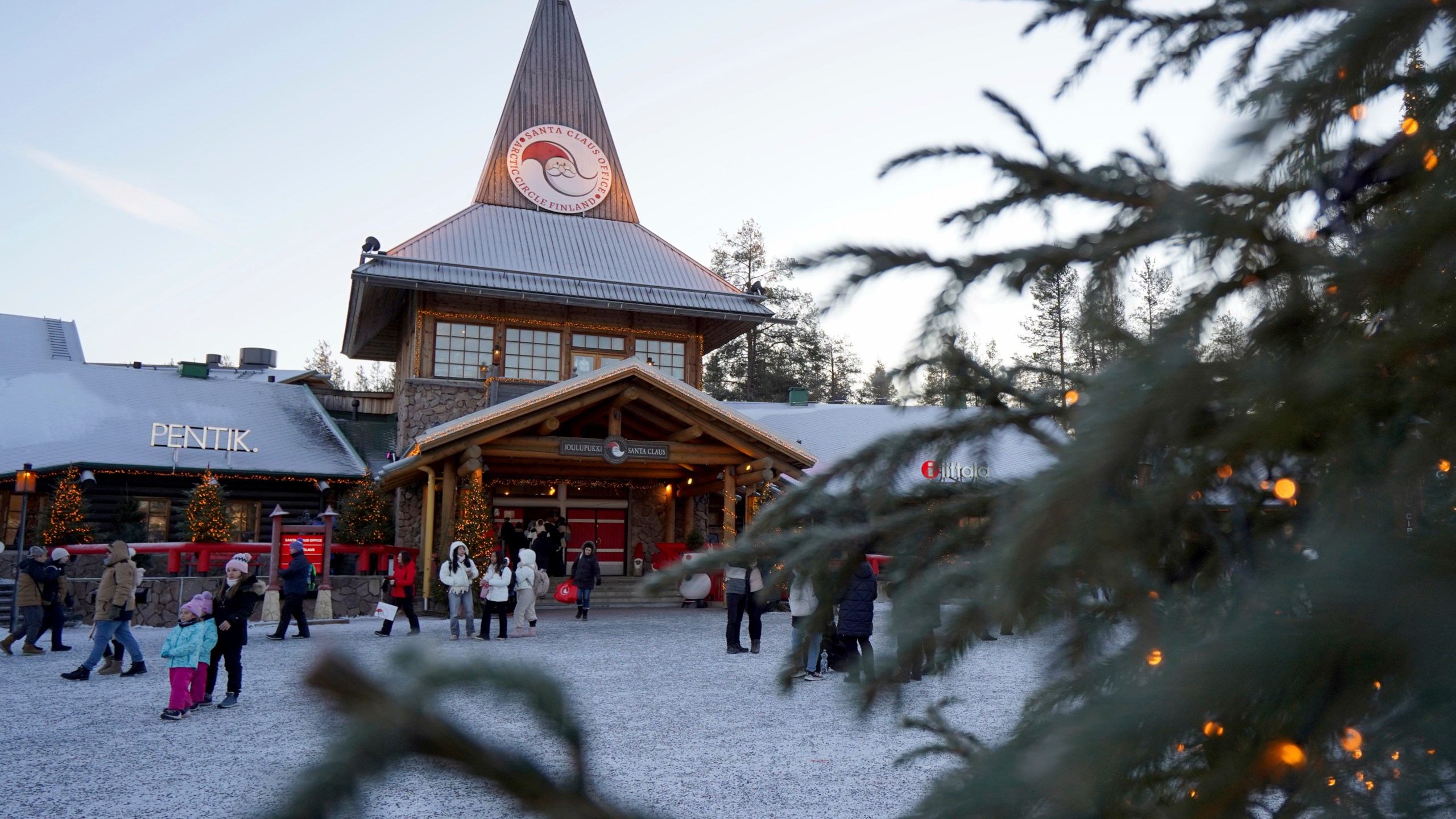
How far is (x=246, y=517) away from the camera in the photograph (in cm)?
2294

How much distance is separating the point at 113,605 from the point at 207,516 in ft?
31.3

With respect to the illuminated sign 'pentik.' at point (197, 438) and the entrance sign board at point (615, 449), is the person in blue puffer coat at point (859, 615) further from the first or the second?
the illuminated sign 'pentik.' at point (197, 438)

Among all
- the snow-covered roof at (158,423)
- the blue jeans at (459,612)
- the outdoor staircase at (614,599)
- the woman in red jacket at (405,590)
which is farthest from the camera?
the snow-covered roof at (158,423)

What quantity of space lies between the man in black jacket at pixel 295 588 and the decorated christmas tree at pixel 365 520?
7.05m

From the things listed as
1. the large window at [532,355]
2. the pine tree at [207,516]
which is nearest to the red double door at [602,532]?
the large window at [532,355]

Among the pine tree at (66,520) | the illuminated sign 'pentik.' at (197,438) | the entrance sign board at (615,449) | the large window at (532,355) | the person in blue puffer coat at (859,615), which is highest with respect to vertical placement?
the large window at (532,355)

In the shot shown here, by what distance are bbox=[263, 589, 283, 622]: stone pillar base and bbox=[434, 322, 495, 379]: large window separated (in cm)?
629

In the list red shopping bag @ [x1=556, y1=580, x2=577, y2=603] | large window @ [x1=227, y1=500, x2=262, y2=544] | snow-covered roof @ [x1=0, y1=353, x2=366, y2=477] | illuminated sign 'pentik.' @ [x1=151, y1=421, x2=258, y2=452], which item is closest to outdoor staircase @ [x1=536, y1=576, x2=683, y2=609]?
red shopping bag @ [x1=556, y1=580, x2=577, y2=603]

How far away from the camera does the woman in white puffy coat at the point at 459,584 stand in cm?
1405

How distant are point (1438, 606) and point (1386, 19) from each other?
1.90ft

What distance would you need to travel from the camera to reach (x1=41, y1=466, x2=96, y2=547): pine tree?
1894cm

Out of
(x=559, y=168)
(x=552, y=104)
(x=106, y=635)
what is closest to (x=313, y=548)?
(x=106, y=635)

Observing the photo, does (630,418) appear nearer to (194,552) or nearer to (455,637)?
(455,637)

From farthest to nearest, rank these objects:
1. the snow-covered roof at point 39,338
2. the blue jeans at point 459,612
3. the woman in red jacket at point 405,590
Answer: the snow-covered roof at point 39,338 → the woman in red jacket at point 405,590 → the blue jeans at point 459,612
